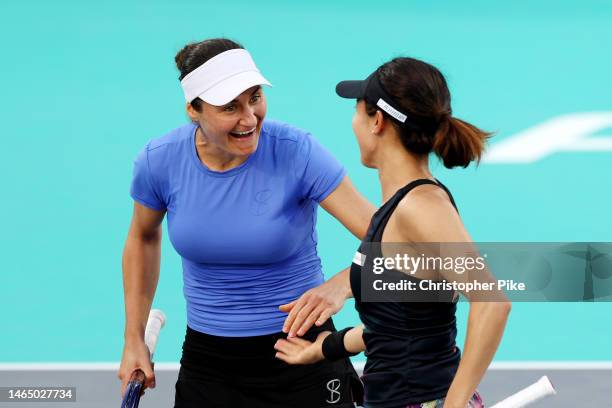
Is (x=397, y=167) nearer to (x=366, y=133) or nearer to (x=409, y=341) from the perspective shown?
(x=366, y=133)


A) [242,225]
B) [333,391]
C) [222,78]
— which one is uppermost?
[222,78]

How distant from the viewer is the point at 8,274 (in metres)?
7.01

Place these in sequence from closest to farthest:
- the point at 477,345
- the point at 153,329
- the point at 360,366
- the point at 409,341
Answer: the point at 477,345, the point at 409,341, the point at 153,329, the point at 360,366

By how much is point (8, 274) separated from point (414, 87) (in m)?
4.77

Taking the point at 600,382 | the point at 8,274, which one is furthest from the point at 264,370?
the point at 8,274

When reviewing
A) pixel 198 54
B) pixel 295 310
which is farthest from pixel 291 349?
pixel 198 54

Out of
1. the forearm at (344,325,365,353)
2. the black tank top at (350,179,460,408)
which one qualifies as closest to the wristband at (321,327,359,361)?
the forearm at (344,325,365,353)

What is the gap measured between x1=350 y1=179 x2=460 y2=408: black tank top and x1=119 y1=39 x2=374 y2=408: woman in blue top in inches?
19.8

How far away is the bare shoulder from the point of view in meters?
2.57

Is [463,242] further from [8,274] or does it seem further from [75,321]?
[8,274]

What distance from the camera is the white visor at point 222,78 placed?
129 inches

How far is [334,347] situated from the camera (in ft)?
10.1

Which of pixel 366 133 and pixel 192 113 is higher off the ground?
pixel 192 113

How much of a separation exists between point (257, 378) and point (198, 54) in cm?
101
